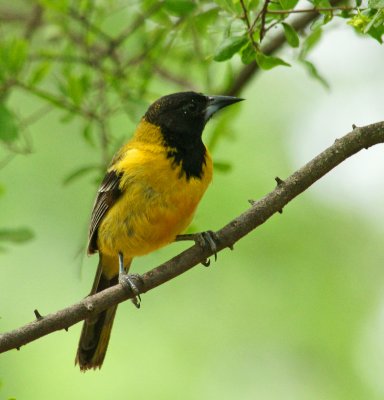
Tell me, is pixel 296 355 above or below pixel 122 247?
above

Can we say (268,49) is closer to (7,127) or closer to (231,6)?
(7,127)

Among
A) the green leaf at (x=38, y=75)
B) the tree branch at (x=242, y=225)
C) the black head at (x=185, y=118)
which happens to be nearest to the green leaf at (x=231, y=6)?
the tree branch at (x=242, y=225)

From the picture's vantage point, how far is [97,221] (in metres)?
5.77

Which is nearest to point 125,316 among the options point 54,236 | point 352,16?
point 54,236

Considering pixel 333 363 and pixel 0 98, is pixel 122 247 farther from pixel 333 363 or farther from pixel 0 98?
pixel 333 363

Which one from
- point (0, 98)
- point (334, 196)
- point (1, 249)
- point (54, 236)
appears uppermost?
point (334, 196)

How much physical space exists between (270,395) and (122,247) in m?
4.47

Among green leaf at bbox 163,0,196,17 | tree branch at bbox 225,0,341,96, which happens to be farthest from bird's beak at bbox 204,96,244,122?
green leaf at bbox 163,0,196,17

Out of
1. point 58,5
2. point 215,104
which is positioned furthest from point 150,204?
point 58,5

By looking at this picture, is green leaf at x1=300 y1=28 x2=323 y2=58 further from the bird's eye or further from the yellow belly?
the bird's eye

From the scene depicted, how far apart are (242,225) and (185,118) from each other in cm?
173

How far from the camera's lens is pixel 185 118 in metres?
5.78

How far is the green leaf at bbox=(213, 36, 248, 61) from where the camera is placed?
3.92 metres

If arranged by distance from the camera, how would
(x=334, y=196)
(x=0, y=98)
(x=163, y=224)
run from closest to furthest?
(x=163, y=224), (x=0, y=98), (x=334, y=196)
